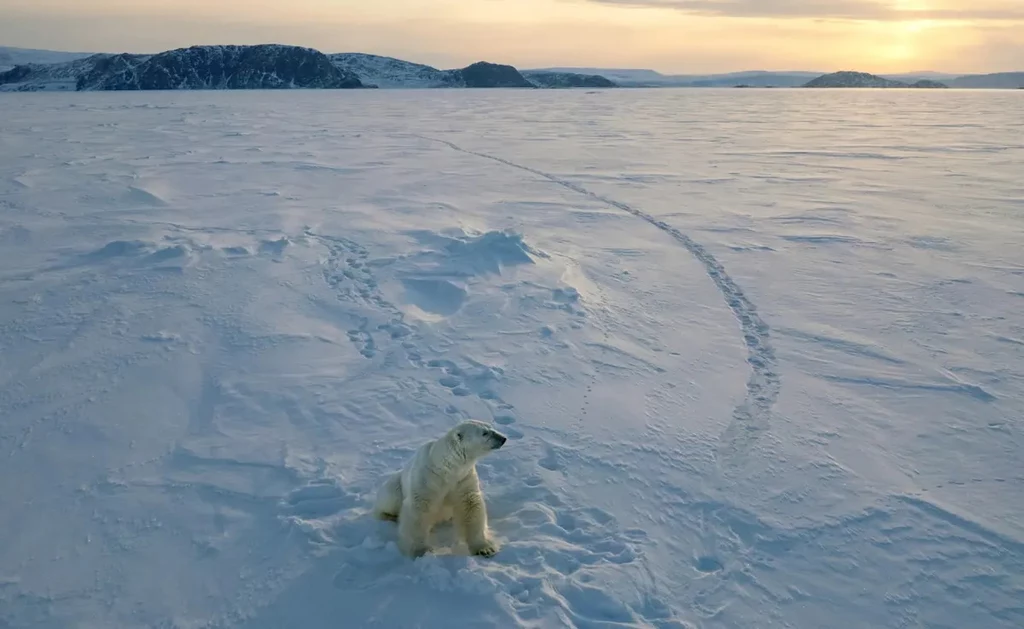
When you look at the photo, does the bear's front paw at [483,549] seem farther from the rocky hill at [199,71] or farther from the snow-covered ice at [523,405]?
the rocky hill at [199,71]

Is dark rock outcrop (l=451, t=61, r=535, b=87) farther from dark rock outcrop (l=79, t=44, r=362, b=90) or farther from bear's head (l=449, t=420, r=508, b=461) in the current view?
bear's head (l=449, t=420, r=508, b=461)

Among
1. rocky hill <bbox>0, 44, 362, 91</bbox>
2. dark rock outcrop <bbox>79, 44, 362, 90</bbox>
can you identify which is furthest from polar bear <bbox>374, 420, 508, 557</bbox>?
dark rock outcrop <bbox>79, 44, 362, 90</bbox>

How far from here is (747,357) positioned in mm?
6160

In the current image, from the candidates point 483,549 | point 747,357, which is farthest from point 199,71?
point 483,549

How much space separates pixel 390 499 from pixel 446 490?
1.61ft

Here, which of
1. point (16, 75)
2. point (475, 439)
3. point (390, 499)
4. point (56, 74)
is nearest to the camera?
point (475, 439)

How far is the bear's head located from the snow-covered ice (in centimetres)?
63

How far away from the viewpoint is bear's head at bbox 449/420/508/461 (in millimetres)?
3221

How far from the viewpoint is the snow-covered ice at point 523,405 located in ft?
11.3

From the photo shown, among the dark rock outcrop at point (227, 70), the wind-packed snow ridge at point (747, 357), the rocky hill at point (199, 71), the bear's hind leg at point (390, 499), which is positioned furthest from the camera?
the dark rock outcrop at point (227, 70)

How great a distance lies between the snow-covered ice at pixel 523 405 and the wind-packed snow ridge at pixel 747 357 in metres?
0.04

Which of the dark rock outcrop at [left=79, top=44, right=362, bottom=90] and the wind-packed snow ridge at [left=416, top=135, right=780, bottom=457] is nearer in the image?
the wind-packed snow ridge at [left=416, top=135, right=780, bottom=457]

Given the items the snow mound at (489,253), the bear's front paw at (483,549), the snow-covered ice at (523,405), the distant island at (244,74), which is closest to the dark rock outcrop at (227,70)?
the distant island at (244,74)

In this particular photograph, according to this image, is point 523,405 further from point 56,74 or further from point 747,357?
point 56,74
